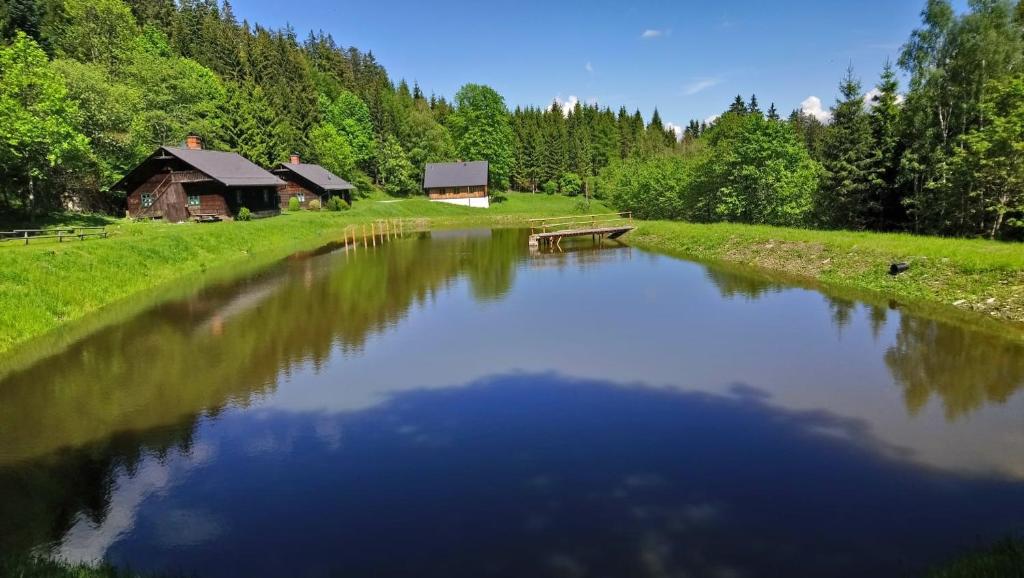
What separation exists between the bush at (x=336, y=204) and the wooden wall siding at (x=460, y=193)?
19233mm

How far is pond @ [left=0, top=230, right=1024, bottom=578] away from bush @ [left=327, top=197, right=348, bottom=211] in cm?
4828

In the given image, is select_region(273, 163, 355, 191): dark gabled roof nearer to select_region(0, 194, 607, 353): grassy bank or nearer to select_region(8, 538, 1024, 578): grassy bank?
select_region(0, 194, 607, 353): grassy bank

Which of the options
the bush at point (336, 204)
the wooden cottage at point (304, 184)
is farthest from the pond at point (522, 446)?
the wooden cottage at point (304, 184)

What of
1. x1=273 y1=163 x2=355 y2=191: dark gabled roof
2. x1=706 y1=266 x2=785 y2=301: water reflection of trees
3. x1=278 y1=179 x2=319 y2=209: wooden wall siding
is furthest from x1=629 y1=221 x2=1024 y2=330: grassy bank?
x1=278 y1=179 x2=319 y2=209: wooden wall siding

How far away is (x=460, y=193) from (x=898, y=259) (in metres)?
65.2

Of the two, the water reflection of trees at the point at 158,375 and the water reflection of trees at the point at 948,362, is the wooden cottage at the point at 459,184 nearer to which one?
the water reflection of trees at the point at 158,375

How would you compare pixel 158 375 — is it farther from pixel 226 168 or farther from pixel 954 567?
pixel 226 168

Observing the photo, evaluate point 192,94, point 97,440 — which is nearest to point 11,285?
point 97,440

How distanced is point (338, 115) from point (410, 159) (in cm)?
1407

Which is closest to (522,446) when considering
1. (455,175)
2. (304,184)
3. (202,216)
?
(202,216)

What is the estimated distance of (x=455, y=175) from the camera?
3292 inches

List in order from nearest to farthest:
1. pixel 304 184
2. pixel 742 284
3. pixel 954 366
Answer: pixel 954 366 < pixel 742 284 < pixel 304 184

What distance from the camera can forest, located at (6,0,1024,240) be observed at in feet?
92.2

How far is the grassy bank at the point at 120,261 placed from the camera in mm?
18734
